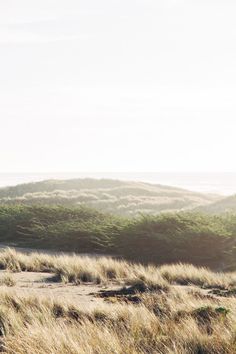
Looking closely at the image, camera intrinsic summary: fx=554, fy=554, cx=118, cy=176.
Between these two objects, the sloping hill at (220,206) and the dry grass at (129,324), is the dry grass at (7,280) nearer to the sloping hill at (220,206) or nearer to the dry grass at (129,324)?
the dry grass at (129,324)

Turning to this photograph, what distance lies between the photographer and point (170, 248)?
59.5 feet

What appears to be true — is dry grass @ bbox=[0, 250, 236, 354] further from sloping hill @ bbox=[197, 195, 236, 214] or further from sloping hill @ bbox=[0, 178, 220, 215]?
sloping hill @ bbox=[197, 195, 236, 214]

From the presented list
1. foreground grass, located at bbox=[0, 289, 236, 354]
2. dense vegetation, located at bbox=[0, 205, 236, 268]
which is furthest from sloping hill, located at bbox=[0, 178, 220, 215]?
foreground grass, located at bbox=[0, 289, 236, 354]

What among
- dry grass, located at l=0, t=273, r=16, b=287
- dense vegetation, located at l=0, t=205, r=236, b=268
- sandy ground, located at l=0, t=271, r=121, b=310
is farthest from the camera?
dense vegetation, located at l=0, t=205, r=236, b=268

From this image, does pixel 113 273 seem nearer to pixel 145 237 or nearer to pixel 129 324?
pixel 145 237

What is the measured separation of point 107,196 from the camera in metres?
52.8

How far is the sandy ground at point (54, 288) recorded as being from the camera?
32.3 feet

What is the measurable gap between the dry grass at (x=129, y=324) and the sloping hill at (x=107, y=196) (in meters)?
29.5

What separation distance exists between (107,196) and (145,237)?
34071 millimetres

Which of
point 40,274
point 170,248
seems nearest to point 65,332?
point 40,274

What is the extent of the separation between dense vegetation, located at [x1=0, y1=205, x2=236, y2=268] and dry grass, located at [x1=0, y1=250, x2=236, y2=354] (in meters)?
5.54

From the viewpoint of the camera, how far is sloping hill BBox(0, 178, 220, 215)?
151 feet

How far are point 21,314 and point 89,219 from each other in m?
16.1

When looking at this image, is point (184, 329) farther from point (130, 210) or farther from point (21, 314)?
point (130, 210)
